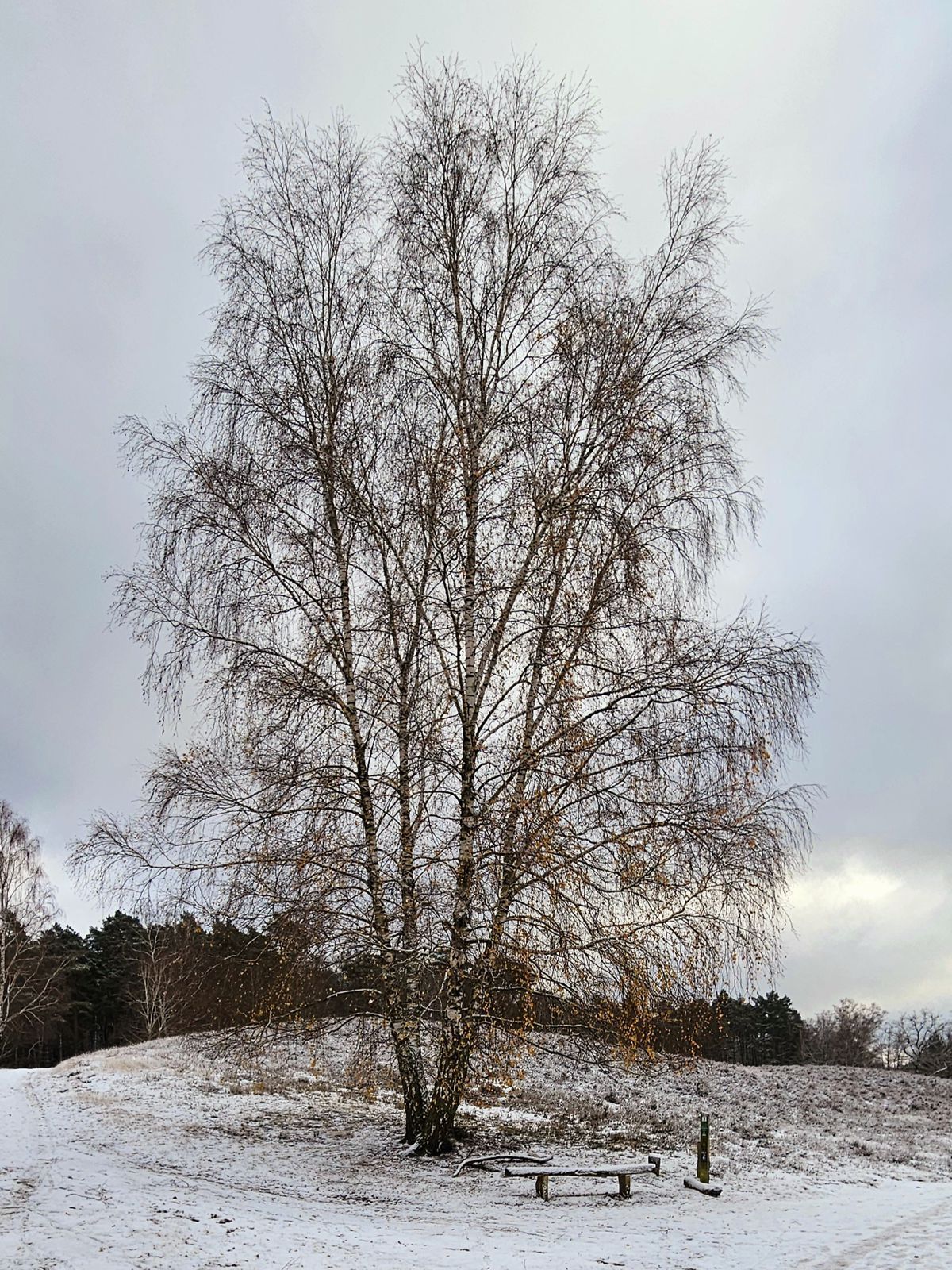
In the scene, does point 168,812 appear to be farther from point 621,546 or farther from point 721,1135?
point 721,1135

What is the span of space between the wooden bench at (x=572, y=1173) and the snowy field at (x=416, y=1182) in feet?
0.49

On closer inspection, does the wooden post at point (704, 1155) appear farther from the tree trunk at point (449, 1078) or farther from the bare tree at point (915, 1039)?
the bare tree at point (915, 1039)

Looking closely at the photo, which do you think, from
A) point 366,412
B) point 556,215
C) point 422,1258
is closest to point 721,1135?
point 422,1258

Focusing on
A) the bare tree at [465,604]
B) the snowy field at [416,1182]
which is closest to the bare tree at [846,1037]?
the snowy field at [416,1182]

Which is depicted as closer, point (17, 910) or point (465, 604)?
point (465, 604)

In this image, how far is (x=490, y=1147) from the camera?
10711 millimetres

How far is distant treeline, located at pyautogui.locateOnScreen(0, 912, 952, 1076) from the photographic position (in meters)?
9.20

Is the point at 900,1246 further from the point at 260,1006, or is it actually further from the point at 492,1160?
the point at 260,1006

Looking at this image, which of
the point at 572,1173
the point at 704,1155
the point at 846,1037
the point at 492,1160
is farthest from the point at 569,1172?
the point at 846,1037

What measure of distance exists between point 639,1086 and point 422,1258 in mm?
13280

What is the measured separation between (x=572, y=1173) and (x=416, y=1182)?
1.58 metres

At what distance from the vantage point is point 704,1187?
31.3 feet

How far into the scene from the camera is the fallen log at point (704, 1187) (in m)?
9.48

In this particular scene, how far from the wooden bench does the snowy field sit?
5.9 inches
